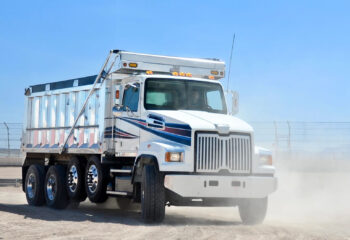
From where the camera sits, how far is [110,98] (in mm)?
16375

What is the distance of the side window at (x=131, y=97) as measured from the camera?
49.4 feet

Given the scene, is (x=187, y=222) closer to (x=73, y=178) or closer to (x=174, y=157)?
(x=174, y=157)

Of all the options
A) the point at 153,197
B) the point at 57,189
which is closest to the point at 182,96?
the point at 153,197

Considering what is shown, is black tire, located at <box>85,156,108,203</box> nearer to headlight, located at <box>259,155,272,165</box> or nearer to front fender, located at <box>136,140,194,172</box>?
front fender, located at <box>136,140,194,172</box>

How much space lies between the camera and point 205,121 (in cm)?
1404

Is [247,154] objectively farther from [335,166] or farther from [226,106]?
[335,166]

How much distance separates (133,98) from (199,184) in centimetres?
278

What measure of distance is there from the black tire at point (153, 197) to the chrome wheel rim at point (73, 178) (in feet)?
14.0

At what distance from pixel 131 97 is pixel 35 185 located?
574 centimetres

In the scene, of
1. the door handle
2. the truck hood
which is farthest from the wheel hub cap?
the truck hood

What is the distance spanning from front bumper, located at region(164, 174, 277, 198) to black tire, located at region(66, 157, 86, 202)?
Answer: 178 inches

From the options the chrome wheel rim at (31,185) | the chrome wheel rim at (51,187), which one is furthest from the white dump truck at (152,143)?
the chrome wheel rim at (31,185)

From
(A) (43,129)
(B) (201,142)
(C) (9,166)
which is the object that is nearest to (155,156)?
(B) (201,142)

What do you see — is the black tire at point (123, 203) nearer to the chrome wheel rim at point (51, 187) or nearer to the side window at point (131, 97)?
the chrome wheel rim at point (51, 187)
